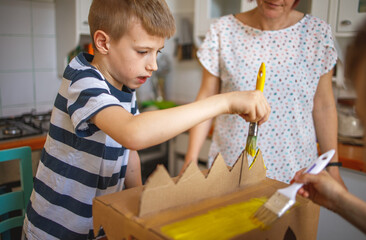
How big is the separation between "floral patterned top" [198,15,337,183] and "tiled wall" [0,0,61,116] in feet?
4.45

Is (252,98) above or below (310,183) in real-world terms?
above

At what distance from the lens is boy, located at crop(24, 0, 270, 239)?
660mm

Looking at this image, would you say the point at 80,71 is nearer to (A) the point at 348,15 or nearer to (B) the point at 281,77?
(B) the point at 281,77

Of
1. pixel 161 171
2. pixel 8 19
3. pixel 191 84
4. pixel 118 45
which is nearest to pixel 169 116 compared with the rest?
pixel 161 171

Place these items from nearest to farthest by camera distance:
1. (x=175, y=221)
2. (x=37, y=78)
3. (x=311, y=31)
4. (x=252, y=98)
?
(x=175, y=221), (x=252, y=98), (x=311, y=31), (x=37, y=78)

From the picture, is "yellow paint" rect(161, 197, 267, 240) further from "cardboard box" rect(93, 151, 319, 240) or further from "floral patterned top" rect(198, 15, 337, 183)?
"floral patterned top" rect(198, 15, 337, 183)

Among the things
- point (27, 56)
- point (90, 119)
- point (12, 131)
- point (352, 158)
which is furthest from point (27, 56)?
point (352, 158)

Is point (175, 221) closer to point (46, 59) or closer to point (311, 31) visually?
point (311, 31)

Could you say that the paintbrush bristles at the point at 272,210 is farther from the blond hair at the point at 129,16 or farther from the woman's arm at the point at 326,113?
the woman's arm at the point at 326,113

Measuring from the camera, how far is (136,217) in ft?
1.80

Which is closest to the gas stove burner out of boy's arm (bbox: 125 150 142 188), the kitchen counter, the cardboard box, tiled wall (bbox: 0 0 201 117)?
tiled wall (bbox: 0 0 201 117)

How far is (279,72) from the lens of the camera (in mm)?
1162

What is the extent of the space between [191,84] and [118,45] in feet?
6.40

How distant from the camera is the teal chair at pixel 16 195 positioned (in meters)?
1.00
